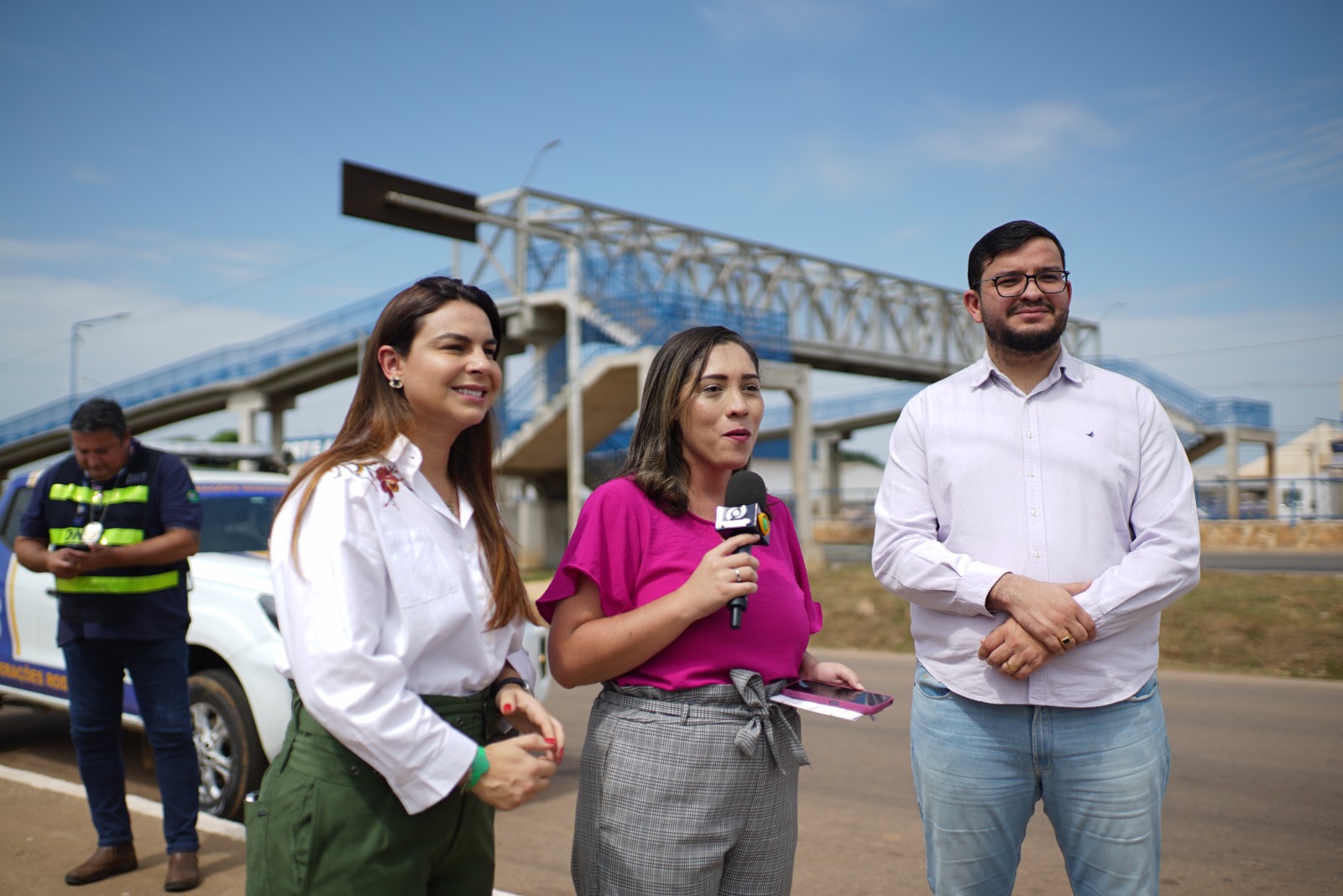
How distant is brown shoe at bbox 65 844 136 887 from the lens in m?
4.59

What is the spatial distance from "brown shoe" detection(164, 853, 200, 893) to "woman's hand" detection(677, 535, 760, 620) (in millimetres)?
3344

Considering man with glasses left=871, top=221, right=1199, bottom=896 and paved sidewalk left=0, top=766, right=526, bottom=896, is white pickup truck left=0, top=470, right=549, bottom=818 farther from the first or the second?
man with glasses left=871, top=221, right=1199, bottom=896

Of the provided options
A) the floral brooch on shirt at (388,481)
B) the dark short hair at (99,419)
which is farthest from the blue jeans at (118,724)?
the floral brooch on shirt at (388,481)

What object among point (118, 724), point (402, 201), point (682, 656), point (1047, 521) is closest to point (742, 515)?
point (682, 656)

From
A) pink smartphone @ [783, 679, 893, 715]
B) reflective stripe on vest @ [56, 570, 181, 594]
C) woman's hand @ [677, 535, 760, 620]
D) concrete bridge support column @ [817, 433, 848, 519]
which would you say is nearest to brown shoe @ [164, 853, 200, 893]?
reflective stripe on vest @ [56, 570, 181, 594]

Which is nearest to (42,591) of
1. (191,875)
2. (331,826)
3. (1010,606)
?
(191,875)

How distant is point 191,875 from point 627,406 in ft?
68.0

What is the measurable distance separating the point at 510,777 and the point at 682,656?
58 centimetres

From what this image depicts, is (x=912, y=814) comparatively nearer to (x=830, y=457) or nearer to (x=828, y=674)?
(x=828, y=674)

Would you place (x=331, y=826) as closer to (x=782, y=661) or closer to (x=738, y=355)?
(x=782, y=661)

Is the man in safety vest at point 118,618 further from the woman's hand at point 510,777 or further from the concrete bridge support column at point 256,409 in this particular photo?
the concrete bridge support column at point 256,409

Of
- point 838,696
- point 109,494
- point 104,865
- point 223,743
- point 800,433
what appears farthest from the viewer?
point 800,433

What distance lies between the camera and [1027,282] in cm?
293

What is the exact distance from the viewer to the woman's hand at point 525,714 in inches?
92.5
